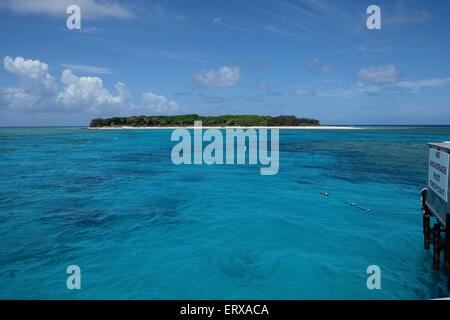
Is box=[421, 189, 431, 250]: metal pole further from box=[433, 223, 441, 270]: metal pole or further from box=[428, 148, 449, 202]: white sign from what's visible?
box=[433, 223, 441, 270]: metal pole

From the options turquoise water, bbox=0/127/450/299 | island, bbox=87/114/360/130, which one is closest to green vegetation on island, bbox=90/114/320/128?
island, bbox=87/114/360/130

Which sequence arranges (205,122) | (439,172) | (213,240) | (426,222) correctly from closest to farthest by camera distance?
(439,172)
(426,222)
(213,240)
(205,122)

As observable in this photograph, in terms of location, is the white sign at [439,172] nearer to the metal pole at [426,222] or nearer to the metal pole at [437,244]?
the metal pole at [426,222]

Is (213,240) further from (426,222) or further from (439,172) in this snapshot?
(439,172)

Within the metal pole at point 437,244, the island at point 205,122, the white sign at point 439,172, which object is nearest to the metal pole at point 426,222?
the white sign at point 439,172

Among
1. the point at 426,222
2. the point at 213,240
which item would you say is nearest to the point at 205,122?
the point at 213,240
